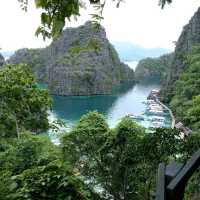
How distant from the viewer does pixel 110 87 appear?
62625mm

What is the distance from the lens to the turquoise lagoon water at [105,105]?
134 feet

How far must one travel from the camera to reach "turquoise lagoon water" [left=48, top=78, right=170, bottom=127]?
134 ft

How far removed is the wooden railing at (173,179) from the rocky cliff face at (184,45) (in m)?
47.0

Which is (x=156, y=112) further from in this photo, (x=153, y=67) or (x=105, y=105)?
(x=153, y=67)

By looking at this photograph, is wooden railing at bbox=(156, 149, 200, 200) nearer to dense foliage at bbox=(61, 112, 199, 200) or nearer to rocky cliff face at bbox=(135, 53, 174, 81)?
dense foliage at bbox=(61, 112, 199, 200)

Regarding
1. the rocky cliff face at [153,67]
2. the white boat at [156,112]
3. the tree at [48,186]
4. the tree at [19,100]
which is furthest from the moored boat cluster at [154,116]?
the rocky cliff face at [153,67]

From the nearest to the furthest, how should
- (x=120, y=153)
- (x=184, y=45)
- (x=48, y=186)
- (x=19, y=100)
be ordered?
(x=48, y=186) → (x=120, y=153) → (x=19, y=100) → (x=184, y=45)

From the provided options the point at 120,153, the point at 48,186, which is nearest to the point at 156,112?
the point at 120,153

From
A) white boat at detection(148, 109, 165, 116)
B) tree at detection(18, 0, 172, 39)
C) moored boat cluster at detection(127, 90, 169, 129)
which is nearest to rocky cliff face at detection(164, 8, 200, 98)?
moored boat cluster at detection(127, 90, 169, 129)

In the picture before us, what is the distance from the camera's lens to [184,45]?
50250mm

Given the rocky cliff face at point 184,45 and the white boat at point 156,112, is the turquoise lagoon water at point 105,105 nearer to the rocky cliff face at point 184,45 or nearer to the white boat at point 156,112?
the white boat at point 156,112

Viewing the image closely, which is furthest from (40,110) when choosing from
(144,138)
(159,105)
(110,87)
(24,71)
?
(110,87)

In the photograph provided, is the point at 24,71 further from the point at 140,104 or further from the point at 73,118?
the point at 140,104

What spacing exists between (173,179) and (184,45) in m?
51.0
